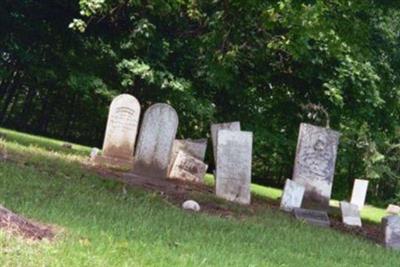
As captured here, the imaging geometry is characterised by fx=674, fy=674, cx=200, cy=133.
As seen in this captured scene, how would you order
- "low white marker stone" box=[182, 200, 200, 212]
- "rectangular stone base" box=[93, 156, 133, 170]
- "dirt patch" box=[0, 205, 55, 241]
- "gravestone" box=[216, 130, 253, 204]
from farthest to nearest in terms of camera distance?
"rectangular stone base" box=[93, 156, 133, 170] < "gravestone" box=[216, 130, 253, 204] < "low white marker stone" box=[182, 200, 200, 212] < "dirt patch" box=[0, 205, 55, 241]

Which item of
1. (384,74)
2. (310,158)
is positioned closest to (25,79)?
(384,74)

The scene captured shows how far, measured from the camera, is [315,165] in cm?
1439

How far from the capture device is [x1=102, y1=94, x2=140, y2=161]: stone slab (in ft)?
50.4

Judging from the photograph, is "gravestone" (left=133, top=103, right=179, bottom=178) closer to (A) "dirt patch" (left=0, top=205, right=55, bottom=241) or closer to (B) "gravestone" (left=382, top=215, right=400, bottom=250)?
(B) "gravestone" (left=382, top=215, right=400, bottom=250)

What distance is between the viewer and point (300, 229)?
35.2 feet

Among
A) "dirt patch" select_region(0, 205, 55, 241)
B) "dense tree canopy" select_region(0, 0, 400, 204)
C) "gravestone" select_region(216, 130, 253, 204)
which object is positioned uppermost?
"dense tree canopy" select_region(0, 0, 400, 204)

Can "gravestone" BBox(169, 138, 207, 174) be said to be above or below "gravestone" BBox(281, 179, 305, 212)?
above

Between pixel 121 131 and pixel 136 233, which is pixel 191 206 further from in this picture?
pixel 121 131

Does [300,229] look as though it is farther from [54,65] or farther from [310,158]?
[54,65]

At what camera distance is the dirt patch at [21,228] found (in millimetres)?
5582

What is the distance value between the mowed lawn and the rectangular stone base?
244 cm

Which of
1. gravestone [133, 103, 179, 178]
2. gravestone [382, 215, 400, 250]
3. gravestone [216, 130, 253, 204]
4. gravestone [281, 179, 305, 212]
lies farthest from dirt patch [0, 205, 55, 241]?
gravestone [281, 179, 305, 212]

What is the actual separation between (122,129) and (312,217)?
5111 mm

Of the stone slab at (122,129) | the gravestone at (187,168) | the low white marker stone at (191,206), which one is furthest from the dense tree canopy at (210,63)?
the low white marker stone at (191,206)
